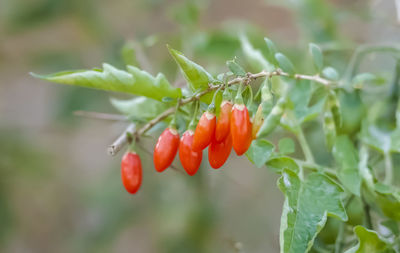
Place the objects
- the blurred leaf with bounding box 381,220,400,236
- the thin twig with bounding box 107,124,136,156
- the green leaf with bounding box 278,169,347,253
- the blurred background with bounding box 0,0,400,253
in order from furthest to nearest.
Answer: the blurred background with bounding box 0,0,400,253 → the blurred leaf with bounding box 381,220,400,236 → the thin twig with bounding box 107,124,136,156 → the green leaf with bounding box 278,169,347,253

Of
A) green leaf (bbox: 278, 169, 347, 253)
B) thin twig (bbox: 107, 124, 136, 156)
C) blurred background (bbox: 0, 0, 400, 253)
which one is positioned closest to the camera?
green leaf (bbox: 278, 169, 347, 253)

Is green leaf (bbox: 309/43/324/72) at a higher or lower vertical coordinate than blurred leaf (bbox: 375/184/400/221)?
higher

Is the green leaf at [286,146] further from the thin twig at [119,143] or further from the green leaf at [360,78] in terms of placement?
the thin twig at [119,143]

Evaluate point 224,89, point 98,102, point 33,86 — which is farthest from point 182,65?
point 33,86

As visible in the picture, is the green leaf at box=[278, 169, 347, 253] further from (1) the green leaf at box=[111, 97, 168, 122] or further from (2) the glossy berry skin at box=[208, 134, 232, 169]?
(1) the green leaf at box=[111, 97, 168, 122]

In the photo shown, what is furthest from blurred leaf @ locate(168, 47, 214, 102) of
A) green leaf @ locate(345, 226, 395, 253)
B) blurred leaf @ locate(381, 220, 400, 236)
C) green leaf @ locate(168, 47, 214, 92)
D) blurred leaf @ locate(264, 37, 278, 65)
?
blurred leaf @ locate(381, 220, 400, 236)

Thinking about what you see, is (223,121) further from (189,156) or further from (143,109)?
(143,109)
